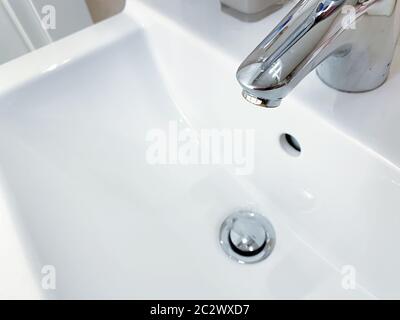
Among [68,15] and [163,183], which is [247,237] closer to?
[163,183]

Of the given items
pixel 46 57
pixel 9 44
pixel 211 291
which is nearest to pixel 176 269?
pixel 211 291

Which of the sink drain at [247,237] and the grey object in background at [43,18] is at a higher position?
the grey object in background at [43,18]

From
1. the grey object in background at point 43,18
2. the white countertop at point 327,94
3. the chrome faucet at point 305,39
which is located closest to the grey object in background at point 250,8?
the white countertop at point 327,94

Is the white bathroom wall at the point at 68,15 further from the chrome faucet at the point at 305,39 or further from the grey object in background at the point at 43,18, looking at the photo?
the chrome faucet at the point at 305,39

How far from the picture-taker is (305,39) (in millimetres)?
286

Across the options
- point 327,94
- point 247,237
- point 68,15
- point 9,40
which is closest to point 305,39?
point 327,94

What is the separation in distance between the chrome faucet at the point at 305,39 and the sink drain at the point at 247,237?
179 mm

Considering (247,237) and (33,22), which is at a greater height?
(33,22)

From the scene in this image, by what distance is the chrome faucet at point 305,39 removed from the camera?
28 cm

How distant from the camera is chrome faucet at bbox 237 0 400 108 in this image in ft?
0.93

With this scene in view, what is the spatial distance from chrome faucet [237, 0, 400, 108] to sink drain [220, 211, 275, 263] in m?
0.18

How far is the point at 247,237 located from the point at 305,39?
23 cm

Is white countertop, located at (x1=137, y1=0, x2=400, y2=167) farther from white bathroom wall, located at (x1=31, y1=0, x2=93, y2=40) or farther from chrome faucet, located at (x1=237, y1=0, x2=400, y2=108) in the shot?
white bathroom wall, located at (x1=31, y1=0, x2=93, y2=40)

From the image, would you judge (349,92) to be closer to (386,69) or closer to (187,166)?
(386,69)
